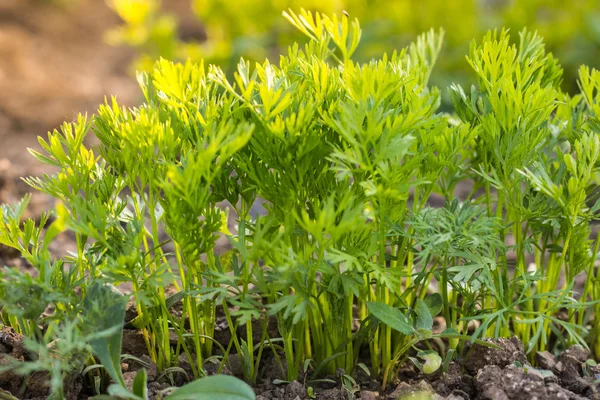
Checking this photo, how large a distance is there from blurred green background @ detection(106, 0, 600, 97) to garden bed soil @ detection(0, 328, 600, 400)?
162cm

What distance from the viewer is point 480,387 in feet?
4.01

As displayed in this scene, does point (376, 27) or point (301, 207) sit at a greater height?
point (376, 27)

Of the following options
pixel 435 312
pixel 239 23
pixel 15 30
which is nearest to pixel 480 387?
pixel 435 312

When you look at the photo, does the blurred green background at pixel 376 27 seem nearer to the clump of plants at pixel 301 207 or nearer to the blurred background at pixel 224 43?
the blurred background at pixel 224 43

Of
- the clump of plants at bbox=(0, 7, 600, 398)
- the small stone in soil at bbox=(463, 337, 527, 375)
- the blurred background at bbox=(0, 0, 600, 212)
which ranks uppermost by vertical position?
the blurred background at bbox=(0, 0, 600, 212)

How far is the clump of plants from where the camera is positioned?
42.6 inches

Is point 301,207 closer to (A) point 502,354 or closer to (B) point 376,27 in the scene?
(A) point 502,354

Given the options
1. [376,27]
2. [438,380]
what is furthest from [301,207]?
[376,27]

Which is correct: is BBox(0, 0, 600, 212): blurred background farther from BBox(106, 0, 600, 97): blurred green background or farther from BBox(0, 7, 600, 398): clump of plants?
BBox(0, 7, 600, 398): clump of plants

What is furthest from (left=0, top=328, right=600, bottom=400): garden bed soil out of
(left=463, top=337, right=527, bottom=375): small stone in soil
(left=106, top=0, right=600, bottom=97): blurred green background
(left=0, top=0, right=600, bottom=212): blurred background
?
(left=106, top=0, right=600, bottom=97): blurred green background

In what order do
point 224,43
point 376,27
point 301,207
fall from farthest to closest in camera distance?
1. point 376,27
2. point 224,43
3. point 301,207

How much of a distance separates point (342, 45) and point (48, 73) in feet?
7.76

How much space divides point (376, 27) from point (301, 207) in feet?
6.43

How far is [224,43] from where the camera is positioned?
2863 mm
